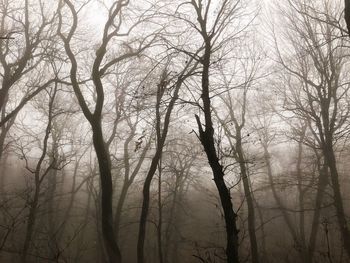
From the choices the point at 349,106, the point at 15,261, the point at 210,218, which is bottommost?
the point at 15,261

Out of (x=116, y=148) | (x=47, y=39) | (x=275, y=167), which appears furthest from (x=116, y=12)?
(x=275, y=167)

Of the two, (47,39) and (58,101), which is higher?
(58,101)

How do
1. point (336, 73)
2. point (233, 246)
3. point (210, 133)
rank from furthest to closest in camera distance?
point (336, 73) → point (210, 133) → point (233, 246)

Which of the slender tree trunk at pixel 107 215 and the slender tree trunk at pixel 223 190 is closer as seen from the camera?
the slender tree trunk at pixel 223 190

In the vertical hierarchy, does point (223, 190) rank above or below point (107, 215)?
above

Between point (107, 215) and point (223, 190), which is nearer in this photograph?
point (223, 190)

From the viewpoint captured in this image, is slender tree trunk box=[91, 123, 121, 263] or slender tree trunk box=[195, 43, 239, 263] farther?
slender tree trunk box=[91, 123, 121, 263]

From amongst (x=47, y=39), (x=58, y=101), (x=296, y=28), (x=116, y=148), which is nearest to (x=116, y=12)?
(x=47, y=39)

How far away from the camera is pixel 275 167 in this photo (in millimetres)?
30562

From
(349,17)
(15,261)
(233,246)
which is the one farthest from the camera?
(15,261)

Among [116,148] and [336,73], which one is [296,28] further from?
[116,148]

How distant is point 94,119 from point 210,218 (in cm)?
2397

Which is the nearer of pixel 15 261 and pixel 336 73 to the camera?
pixel 336 73

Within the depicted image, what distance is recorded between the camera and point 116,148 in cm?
2527
